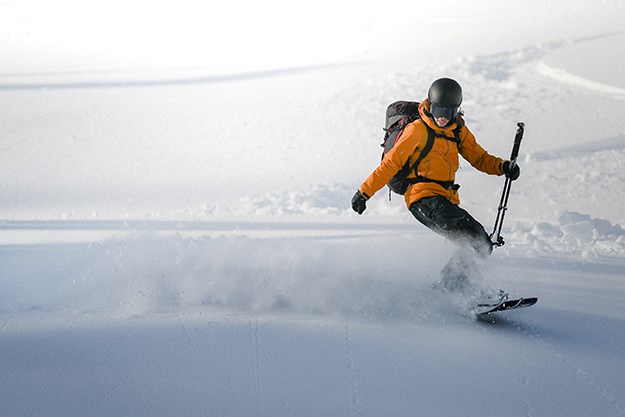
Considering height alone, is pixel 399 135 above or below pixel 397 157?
above

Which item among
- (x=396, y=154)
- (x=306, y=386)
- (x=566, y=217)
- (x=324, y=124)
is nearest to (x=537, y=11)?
(x=324, y=124)

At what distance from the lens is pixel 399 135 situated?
4.90 m

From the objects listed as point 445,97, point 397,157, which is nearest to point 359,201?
point 397,157

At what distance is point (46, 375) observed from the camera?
12.2 ft

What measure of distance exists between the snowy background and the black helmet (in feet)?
4.26

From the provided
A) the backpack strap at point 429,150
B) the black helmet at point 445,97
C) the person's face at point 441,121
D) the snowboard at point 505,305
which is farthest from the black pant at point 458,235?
the black helmet at point 445,97

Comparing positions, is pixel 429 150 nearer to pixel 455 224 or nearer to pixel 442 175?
pixel 442 175

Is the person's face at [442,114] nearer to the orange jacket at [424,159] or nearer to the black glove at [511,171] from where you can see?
the orange jacket at [424,159]

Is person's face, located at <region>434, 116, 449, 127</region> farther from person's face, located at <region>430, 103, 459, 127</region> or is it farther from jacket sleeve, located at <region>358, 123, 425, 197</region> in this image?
jacket sleeve, located at <region>358, 123, 425, 197</region>

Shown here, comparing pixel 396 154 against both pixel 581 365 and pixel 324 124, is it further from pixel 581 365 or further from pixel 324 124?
pixel 324 124

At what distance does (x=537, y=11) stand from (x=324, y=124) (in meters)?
12.5

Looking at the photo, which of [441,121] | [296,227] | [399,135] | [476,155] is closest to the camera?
[441,121]

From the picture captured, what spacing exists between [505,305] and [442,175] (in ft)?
3.56

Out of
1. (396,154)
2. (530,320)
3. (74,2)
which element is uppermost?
(396,154)
